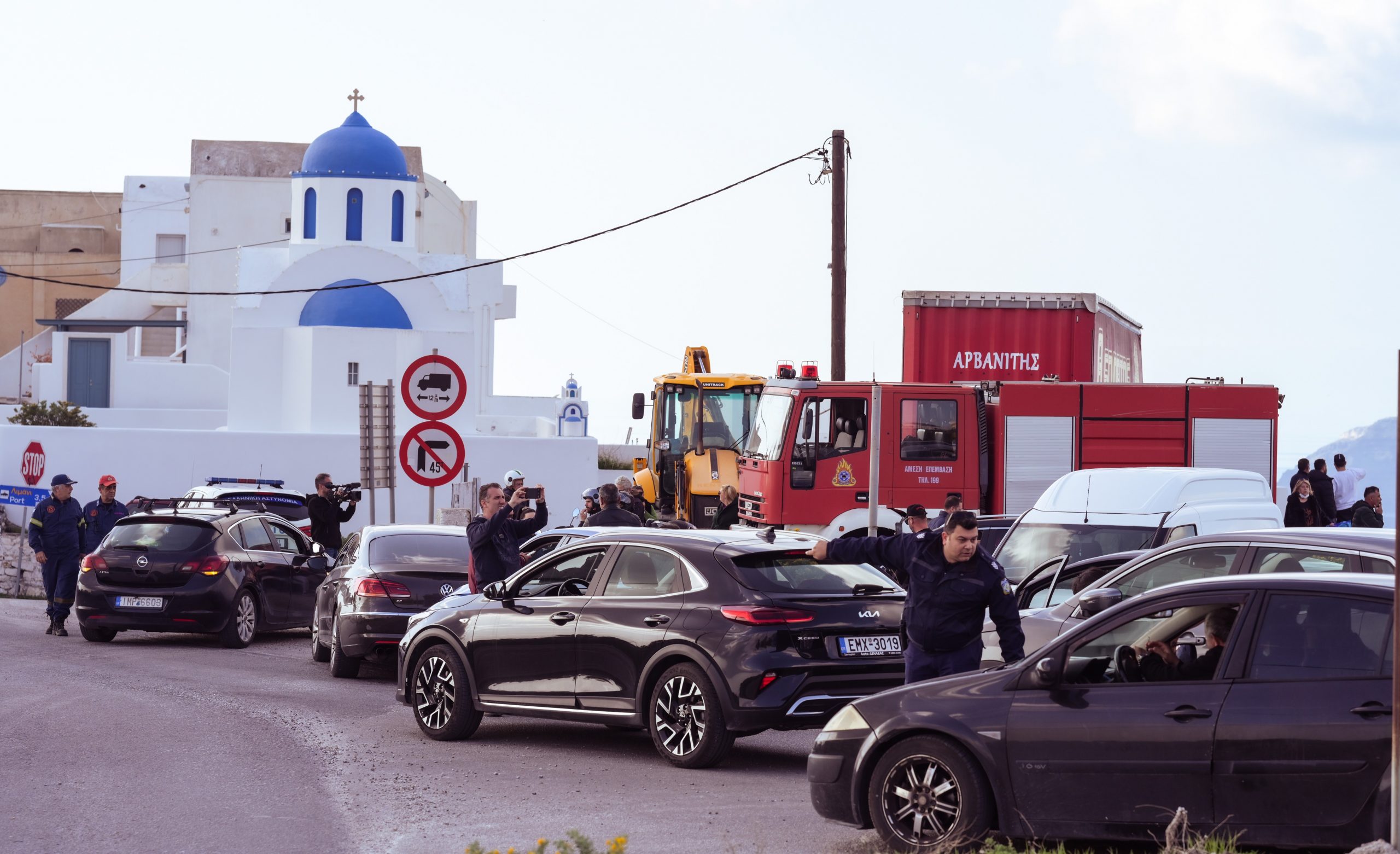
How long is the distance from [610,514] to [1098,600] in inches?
297

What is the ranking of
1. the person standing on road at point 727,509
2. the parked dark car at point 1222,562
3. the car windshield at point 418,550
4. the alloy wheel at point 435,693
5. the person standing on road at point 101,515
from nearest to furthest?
1. the parked dark car at point 1222,562
2. the alloy wheel at point 435,693
3. the car windshield at point 418,550
4. the person standing on road at point 101,515
5. the person standing on road at point 727,509

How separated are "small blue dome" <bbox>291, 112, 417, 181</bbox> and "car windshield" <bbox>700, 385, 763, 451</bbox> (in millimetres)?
26829

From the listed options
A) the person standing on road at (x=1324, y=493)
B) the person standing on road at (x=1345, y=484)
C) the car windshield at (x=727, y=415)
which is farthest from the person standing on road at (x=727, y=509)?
the person standing on road at (x=1345, y=484)

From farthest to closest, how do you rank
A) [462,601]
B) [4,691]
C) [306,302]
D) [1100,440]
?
1. [306,302]
2. [1100,440]
3. [4,691]
4. [462,601]

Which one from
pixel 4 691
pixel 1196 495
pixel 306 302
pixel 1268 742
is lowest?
pixel 4 691

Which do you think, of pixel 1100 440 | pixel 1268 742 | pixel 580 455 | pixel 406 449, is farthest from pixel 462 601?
pixel 580 455

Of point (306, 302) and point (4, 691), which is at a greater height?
point (306, 302)

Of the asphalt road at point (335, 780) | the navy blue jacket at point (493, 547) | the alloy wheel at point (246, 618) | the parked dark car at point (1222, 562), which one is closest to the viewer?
the asphalt road at point (335, 780)

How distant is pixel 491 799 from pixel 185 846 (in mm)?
1767

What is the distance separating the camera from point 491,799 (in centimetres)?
891

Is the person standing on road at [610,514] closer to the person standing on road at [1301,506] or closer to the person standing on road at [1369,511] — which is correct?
the person standing on road at [1301,506]

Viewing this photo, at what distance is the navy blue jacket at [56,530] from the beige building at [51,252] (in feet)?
187

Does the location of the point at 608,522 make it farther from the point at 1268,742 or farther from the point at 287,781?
the point at 1268,742

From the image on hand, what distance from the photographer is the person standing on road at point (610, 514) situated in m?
16.3
